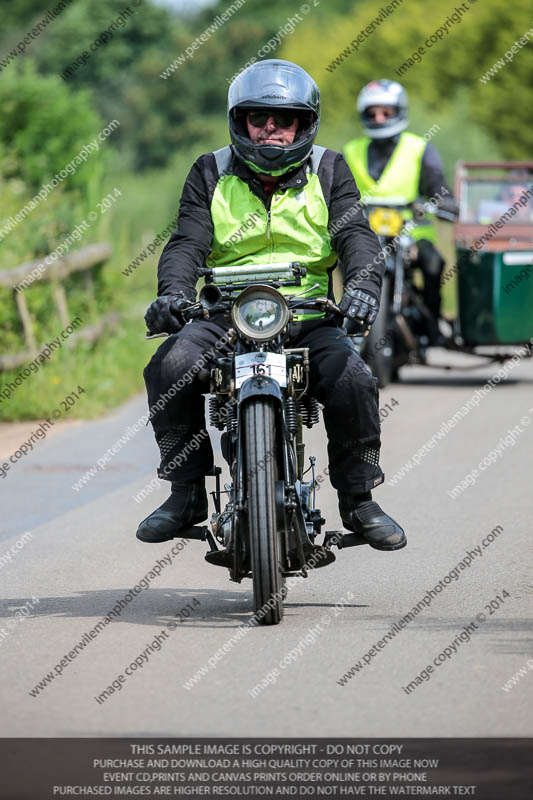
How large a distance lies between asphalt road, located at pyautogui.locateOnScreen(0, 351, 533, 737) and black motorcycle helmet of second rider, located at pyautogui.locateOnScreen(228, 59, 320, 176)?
1.71 metres

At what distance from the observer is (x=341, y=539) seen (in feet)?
21.2

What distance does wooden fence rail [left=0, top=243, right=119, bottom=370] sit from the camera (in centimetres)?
1359

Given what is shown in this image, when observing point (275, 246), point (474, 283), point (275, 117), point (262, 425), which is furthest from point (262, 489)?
point (474, 283)

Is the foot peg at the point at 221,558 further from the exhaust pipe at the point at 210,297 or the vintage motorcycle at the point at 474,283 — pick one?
the vintage motorcycle at the point at 474,283

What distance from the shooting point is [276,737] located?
468 cm

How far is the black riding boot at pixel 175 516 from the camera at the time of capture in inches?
255

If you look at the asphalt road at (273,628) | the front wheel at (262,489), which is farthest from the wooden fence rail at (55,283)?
the front wheel at (262,489)

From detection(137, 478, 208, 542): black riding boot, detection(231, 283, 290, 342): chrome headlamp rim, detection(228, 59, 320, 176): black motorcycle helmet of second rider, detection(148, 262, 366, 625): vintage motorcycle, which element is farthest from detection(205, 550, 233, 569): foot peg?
detection(228, 59, 320, 176): black motorcycle helmet of second rider

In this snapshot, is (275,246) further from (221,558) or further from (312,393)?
(221,558)

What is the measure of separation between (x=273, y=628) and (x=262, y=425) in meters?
0.76

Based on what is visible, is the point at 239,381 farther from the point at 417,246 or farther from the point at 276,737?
the point at 417,246

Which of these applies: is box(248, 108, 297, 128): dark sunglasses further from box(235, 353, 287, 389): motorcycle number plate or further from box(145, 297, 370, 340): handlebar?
box(235, 353, 287, 389): motorcycle number plate

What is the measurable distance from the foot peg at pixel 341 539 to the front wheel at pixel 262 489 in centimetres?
48

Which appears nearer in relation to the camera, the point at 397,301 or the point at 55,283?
the point at 397,301
